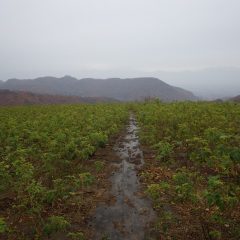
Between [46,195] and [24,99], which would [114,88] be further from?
[46,195]

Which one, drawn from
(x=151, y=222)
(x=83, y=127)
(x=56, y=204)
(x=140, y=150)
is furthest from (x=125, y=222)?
(x=83, y=127)

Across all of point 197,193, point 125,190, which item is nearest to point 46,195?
point 125,190

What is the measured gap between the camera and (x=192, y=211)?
6.35 metres

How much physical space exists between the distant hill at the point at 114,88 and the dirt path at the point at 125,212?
5388 inches

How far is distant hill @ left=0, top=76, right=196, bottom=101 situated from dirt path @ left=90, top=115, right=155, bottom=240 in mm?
136867

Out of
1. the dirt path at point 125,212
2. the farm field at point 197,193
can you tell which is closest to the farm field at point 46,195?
the dirt path at point 125,212

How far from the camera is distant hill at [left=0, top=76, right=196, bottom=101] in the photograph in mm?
156750

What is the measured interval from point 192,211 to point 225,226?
83 cm

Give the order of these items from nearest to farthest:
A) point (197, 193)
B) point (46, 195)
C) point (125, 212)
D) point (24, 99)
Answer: point (46, 195) < point (125, 212) < point (197, 193) < point (24, 99)

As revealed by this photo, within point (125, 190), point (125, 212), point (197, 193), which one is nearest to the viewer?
point (125, 212)

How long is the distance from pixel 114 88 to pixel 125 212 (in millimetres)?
171592

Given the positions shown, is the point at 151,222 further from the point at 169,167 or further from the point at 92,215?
the point at 169,167

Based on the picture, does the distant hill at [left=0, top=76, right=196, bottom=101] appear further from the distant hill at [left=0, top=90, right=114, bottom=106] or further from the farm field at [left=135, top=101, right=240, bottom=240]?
the farm field at [left=135, top=101, right=240, bottom=240]

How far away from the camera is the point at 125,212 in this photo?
6582 mm
